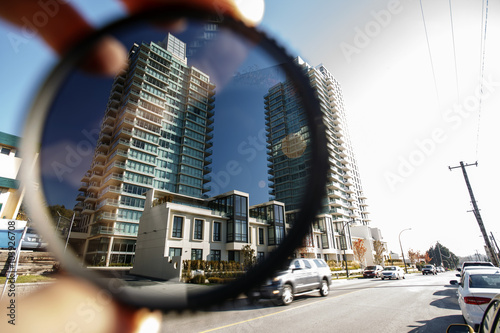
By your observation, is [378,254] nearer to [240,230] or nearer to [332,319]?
[332,319]

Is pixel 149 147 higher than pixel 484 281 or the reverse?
higher

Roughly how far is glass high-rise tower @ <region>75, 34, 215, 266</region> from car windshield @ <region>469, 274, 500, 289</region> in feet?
23.1

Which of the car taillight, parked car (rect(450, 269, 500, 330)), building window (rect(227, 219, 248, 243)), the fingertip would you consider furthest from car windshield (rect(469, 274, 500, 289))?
the fingertip

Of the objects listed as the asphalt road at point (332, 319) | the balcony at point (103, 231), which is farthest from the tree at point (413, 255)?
the balcony at point (103, 231)

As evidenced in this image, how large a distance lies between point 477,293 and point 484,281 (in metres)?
0.87

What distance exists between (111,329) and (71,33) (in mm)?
2101

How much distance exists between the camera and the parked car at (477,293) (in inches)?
164

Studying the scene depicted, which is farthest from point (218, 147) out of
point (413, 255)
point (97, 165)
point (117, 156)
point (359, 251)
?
point (413, 255)

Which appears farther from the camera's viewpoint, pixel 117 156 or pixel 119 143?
pixel 117 156

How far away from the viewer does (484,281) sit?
490cm

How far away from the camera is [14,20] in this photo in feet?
5.41

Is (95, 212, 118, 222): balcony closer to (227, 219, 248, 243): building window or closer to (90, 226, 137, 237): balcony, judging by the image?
(90, 226, 137, 237): balcony

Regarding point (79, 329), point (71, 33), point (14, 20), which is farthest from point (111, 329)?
point (14, 20)

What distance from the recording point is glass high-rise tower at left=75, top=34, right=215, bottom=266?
12.6ft
